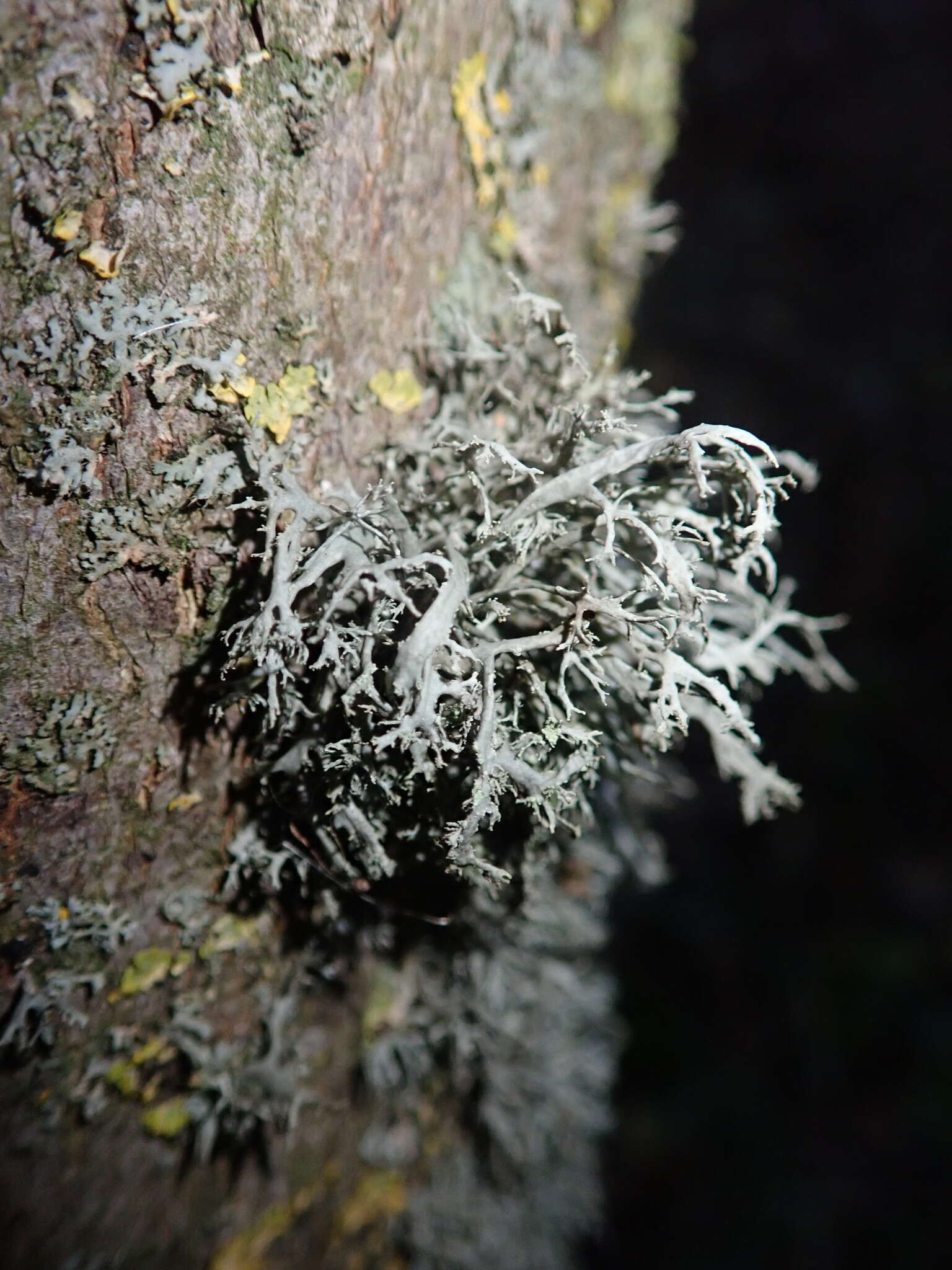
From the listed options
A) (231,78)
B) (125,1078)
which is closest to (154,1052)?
(125,1078)

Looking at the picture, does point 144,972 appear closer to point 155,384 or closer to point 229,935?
point 229,935

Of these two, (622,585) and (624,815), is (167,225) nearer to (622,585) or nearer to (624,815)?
(622,585)

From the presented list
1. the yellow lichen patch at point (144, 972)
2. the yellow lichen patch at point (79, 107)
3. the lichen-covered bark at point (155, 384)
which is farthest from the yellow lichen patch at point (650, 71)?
the yellow lichen patch at point (144, 972)

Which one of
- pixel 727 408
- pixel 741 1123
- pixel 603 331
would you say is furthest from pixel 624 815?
pixel 727 408

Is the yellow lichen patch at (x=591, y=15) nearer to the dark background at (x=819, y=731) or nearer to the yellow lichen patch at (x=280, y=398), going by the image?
the yellow lichen patch at (x=280, y=398)

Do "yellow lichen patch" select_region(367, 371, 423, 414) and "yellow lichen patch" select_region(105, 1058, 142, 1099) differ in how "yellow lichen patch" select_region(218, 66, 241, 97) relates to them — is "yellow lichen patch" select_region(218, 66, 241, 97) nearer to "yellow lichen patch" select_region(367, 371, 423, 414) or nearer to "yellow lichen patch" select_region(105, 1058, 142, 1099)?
"yellow lichen patch" select_region(367, 371, 423, 414)

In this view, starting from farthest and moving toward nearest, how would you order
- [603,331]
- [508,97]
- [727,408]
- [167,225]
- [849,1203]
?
[727,408] → [849,1203] → [603,331] → [508,97] → [167,225]
